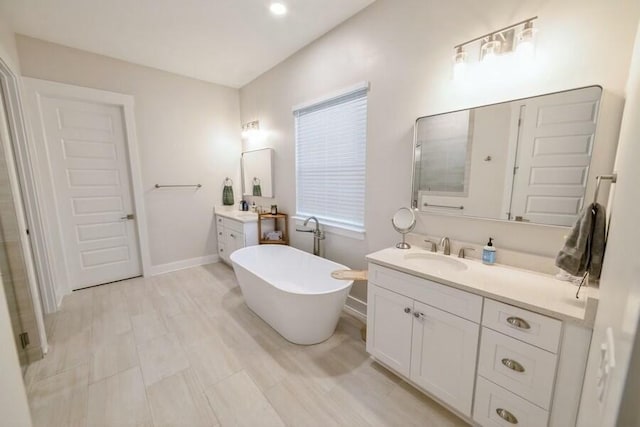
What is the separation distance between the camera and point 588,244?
107 cm

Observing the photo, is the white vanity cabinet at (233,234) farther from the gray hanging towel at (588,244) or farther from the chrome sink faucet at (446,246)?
the gray hanging towel at (588,244)

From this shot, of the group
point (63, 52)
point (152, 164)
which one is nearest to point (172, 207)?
point (152, 164)

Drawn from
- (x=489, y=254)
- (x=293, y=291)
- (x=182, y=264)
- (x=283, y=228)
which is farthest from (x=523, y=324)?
(x=182, y=264)

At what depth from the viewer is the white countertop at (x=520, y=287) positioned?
1012mm

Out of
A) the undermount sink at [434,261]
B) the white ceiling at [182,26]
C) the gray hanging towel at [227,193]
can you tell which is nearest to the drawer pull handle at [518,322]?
the undermount sink at [434,261]

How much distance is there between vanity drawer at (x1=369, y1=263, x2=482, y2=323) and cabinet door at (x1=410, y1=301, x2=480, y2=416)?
40 millimetres

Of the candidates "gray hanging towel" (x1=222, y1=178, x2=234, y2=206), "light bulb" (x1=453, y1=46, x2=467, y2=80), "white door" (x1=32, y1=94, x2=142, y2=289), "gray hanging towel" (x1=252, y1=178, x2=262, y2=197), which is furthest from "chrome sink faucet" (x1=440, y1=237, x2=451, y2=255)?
"white door" (x1=32, y1=94, x2=142, y2=289)

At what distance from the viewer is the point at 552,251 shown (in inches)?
54.7

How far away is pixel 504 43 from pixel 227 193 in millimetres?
3729

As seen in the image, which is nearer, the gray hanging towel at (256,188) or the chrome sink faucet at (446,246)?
the chrome sink faucet at (446,246)

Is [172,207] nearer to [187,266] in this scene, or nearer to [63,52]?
[187,266]

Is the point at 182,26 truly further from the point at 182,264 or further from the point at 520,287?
the point at 520,287

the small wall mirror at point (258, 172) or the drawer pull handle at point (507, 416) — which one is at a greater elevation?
the small wall mirror at point (258, 172)

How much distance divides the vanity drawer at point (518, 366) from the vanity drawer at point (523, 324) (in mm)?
31
